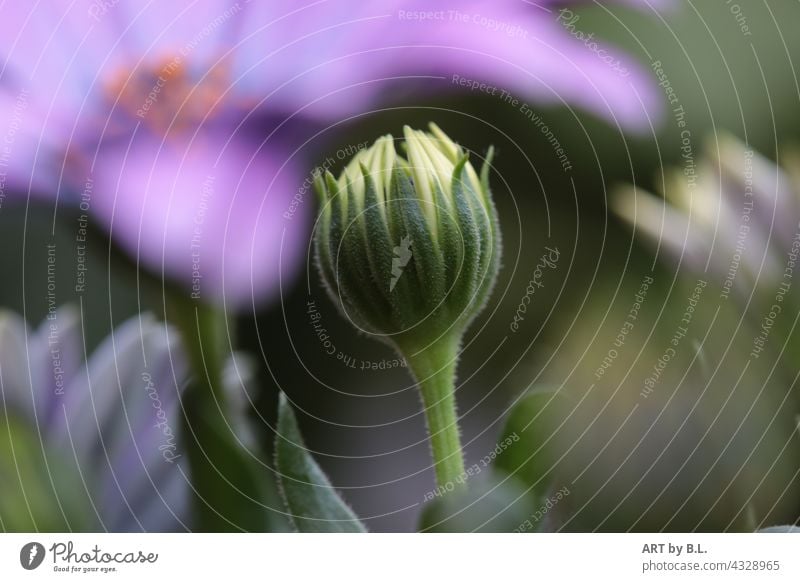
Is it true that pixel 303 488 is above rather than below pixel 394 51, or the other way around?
below

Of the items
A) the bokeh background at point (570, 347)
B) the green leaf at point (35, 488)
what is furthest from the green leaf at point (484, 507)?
the green leaf at point (35, 488)

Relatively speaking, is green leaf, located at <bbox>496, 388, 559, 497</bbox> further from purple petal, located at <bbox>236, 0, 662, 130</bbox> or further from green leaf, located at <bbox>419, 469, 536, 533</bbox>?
purple petal, located at <bbox>236, 0, 662, 130</bbox>

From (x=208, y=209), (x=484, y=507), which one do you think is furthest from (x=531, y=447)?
(x=208, y=209)

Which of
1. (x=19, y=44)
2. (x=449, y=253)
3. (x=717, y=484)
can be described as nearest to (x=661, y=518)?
(x=717, y=484)

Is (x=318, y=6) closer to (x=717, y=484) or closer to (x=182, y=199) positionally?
(x=182, y=199)

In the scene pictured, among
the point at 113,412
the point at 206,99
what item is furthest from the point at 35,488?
the point at 206,99

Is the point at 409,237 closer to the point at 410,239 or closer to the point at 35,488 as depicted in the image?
the point at 410,239
